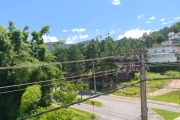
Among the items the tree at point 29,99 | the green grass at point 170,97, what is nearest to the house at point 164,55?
the green grass at point 170,97

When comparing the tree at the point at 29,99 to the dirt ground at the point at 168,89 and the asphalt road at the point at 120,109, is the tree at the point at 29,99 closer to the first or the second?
the asphalt road at the point at 120,109

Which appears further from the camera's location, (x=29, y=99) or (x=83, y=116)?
(x=83, y=116)

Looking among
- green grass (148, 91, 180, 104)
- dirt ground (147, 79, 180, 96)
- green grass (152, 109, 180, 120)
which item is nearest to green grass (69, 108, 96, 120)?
green grass (152, 109, 180, 120)

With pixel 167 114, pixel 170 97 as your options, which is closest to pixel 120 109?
pixel 167 114

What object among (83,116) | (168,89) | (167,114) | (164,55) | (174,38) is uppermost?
(174,38)

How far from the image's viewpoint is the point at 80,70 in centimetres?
3719

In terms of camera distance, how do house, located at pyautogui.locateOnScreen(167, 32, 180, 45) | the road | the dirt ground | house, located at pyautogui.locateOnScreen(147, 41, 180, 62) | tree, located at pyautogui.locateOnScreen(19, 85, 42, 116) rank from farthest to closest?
house, located at pyautogui.locateOnScreen(167, 32, 180, 45)
house, located at pyautogui.locateOnScreen(147, 41, 180, 62)
the dirt ground
the road
tree, located at pyautogui.locateOnScreen(19, 85, 42, 116)

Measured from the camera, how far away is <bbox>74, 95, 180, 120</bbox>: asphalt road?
21.8 meters

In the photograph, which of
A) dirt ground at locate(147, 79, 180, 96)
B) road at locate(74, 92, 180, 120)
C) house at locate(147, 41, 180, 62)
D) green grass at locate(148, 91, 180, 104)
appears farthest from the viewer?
house at locate(147, 41, 180, 62)

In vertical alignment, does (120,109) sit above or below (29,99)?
below

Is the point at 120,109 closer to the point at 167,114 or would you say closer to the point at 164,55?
the point at 167,114

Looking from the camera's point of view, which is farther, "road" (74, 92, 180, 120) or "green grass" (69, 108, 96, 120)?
"road" (74, 92, 180, 120)

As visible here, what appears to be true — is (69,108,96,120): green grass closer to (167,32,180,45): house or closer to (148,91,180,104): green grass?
(148,91,180,104): green grass

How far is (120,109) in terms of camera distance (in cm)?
2483
